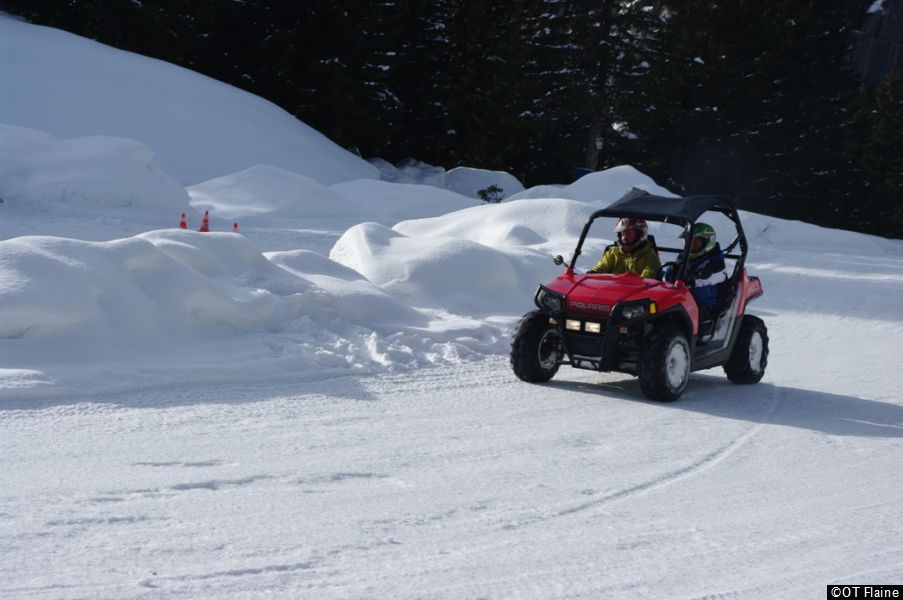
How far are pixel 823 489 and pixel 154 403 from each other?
164 inches

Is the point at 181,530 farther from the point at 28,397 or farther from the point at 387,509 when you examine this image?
the point at 28,397

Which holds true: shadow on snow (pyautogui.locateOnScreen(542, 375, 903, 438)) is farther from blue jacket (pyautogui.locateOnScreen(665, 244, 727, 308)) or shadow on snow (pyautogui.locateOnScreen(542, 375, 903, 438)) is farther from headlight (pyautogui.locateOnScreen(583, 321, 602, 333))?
blue jacket (pyautogui.locateOnScreen(665, 244, 727, 308))

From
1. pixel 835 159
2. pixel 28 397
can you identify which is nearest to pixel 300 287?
pixel 28 397

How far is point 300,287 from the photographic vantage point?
33.9 feet

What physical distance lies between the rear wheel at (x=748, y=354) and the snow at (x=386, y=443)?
0.22 meters

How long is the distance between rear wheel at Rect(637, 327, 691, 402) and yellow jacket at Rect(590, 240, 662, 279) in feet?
2.47

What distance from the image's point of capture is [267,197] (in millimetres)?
23266

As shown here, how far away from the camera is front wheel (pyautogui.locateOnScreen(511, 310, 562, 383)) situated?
29.1 ft

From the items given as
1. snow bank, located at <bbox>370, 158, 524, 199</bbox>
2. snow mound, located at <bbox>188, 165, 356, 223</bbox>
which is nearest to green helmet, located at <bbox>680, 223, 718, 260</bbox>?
snow mound, located at <bbox>188, 165, 356, 223</bbox>

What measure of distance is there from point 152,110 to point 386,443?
26657 mm

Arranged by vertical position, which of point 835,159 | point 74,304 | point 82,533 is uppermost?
point 835,159

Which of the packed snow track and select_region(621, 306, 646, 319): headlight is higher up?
select_region(621, 306, 646, 319): headlight

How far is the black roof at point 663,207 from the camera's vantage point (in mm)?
8883

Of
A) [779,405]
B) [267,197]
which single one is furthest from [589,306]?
[267,197]
